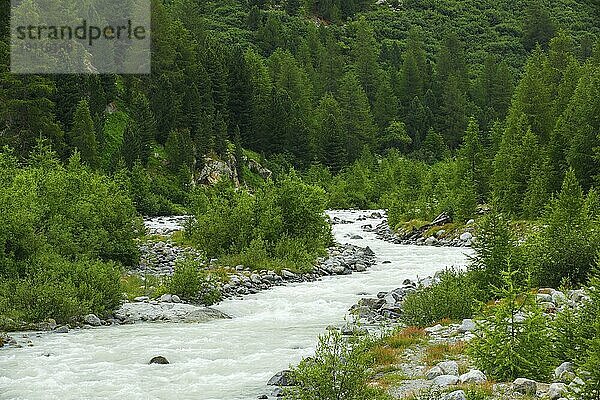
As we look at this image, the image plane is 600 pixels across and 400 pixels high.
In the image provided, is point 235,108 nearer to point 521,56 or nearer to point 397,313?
point 397,313

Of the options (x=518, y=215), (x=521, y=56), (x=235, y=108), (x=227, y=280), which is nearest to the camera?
(x=227, y=280)

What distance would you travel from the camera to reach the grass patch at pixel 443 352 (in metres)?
13.2

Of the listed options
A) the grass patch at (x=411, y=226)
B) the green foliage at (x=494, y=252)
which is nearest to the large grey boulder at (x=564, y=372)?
the green foliage at (x=494, y=252)

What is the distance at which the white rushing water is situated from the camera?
1275 centimetres

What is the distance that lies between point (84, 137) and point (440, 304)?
39387mm

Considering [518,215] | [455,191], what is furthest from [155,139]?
[518,215]

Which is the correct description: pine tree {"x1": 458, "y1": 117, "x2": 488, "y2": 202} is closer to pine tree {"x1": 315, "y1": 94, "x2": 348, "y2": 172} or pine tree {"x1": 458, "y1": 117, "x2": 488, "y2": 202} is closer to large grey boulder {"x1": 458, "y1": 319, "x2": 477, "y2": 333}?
large grey boulder {"x1": 458, "y1": 319, "x2": 477, "y2": 333}

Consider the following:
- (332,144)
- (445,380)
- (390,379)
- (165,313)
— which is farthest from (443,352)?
(332,144)

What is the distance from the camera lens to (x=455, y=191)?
152 ft

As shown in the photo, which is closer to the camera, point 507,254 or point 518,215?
point 507,254

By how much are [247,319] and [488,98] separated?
9946cm

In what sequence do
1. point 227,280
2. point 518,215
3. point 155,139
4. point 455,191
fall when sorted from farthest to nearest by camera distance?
point 155,139, point 455,191, point 518,215, point 227,280

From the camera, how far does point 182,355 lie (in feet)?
50.2

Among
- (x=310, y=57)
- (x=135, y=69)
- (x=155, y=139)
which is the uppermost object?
(x=310, y=57)
